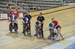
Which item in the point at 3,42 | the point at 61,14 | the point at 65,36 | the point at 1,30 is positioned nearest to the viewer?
the point at 3,42

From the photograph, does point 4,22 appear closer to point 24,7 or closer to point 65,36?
point 24,7

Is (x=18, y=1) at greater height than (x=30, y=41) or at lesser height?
greater

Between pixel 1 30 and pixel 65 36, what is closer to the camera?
pixel 65 36

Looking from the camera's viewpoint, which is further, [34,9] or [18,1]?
[18,1]

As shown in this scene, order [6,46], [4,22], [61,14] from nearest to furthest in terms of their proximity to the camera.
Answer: [6,46], [4,22], [61,14]

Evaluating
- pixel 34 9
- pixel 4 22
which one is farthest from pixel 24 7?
pixel 4 22

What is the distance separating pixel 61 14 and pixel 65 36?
38.9 feet

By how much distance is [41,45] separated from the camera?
16.3 metres

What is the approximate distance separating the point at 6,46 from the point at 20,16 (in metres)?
12.1

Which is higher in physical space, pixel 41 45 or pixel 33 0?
pixel 33 0

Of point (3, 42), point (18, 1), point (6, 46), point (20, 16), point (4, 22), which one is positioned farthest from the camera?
point (18, 1)

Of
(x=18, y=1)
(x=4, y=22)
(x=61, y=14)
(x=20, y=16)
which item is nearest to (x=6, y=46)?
(x=4, y=22)

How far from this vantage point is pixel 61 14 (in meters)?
30.7

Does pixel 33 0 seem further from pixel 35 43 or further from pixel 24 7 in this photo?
pixel 35 43
